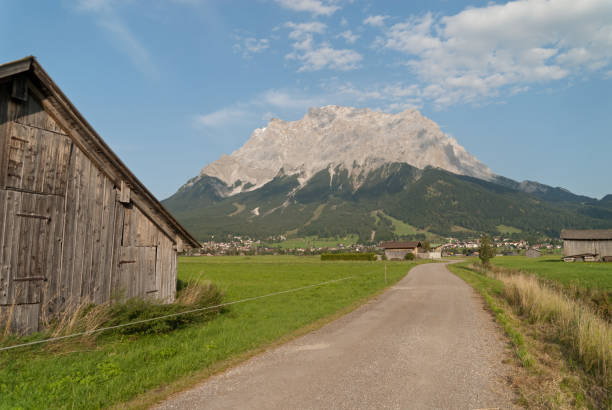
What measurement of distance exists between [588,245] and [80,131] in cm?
9824

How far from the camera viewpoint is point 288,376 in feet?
26.6

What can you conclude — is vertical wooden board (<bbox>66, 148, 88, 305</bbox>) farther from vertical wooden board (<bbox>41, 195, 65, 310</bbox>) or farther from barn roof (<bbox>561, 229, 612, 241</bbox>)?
barn roof (<bbox>561, 229, 612, 241</bbox>)

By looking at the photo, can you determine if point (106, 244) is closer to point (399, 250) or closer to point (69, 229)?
point (69, 229)

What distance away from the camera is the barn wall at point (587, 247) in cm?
7788

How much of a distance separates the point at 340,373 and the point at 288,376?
1190mm

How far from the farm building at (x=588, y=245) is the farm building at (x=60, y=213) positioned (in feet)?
310

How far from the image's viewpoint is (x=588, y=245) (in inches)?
3155

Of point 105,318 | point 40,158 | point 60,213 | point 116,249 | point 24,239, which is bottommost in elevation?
point 105,318

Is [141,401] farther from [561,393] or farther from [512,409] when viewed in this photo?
[561,393]

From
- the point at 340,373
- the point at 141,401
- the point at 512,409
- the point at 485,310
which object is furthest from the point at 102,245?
the point at 485,310

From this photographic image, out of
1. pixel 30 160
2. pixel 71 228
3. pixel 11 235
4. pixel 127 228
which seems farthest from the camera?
pixel 127 228

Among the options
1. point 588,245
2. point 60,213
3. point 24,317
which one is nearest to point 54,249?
point 60,213

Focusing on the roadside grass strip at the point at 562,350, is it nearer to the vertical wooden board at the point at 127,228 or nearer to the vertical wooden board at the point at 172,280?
the vertical wooden board at the point at 172,280

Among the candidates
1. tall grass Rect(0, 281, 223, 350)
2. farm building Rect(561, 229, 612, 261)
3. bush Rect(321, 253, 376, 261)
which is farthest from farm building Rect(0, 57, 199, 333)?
farm building Rect(561, 229, 612, 261)
